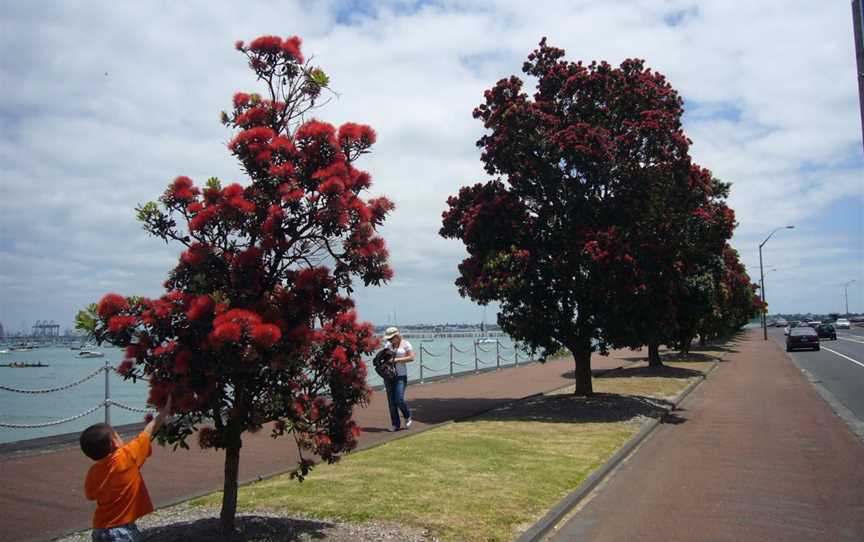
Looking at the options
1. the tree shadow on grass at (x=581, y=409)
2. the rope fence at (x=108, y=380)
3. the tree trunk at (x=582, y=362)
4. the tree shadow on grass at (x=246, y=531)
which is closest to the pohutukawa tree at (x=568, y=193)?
the tree trunk at (x=582, y=362)

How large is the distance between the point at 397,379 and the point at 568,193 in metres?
5.57

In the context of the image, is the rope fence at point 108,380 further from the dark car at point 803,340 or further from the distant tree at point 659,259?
the dark car at point 803,340

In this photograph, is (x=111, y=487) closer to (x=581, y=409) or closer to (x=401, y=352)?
(x=401, y=352)

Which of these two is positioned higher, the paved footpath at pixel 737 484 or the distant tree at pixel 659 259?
the distant tree at pixel 659 259

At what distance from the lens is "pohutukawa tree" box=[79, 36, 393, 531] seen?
4914 millimetres

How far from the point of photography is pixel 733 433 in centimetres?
1205

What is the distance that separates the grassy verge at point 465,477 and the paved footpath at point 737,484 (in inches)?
20.6

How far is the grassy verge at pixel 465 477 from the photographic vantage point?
641 cm

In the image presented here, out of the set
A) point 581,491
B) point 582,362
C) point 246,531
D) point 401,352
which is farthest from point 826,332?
point 246,531

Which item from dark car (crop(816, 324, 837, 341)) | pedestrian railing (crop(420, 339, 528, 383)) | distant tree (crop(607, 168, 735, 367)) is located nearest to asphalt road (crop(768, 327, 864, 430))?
distant tree (crop(607, 168, 735, 367))

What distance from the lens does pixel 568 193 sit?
14625 mm

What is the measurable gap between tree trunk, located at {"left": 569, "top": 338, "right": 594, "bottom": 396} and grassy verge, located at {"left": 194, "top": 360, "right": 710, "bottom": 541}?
80.5 inches

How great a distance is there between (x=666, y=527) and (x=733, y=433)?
629cm

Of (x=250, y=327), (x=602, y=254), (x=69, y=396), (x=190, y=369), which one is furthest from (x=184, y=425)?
(x=69, y=396)
